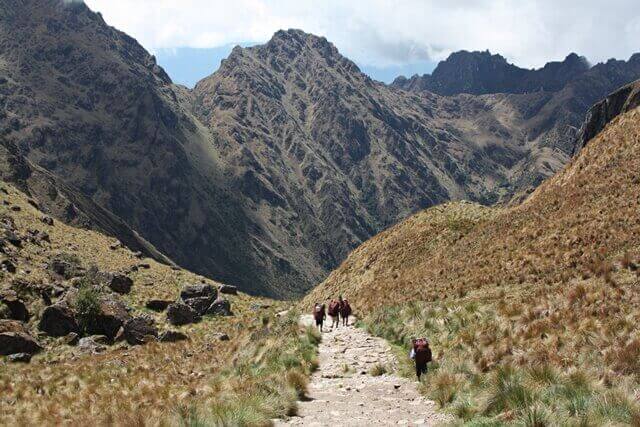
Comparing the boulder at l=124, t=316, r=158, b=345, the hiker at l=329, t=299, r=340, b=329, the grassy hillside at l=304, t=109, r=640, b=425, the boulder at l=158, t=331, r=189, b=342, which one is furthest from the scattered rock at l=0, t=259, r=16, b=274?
the hiker at l=329, t=299, r=340, b=329

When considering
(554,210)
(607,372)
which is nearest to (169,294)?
(554,210)

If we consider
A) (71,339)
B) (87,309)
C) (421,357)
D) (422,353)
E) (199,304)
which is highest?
(87,309)

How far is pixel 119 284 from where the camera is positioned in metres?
61.3

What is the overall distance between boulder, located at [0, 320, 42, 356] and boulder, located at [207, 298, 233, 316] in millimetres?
22330

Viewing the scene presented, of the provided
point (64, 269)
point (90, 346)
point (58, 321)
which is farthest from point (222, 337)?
point (64, 269)

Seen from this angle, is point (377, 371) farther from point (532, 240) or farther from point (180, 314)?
point (180, 314)

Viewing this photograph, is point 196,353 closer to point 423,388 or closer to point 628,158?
point 423,388

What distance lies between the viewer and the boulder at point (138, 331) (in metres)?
41.3

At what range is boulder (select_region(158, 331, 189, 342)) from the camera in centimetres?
4162

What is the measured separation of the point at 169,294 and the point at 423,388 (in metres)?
56.8

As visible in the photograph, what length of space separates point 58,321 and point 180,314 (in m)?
12.2

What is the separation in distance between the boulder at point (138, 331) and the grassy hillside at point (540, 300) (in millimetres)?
17797

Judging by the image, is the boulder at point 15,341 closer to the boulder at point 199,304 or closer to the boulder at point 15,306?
the boulder at point 15,306

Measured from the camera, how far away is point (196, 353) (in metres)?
34.0
